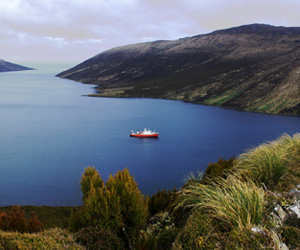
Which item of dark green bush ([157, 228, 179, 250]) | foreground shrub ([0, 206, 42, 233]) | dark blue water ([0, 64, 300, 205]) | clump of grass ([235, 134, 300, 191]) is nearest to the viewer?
dark green bush ([157, 228, 179, 250])

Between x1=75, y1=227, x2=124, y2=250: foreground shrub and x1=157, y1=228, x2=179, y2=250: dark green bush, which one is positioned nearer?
x1=75, y1=227, x2=124, y2=250: foreground shrub

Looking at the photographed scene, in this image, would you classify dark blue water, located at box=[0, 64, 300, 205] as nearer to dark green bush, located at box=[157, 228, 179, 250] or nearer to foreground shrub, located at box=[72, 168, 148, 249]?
foreground shrub, located at box=[72, 168, 148, 249]

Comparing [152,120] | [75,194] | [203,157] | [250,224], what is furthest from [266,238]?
[152,120]

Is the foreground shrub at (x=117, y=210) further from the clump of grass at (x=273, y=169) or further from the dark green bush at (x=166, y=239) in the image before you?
the clump of grass at (x=273, y=169)

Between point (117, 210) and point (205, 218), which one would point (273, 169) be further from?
point (117, 210)

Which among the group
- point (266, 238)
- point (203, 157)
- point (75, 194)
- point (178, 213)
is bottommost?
point (75, 194)

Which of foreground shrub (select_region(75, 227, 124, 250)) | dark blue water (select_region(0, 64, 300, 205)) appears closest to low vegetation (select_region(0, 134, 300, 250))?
foreground shrub (select_region(75, 227, 124, 250))

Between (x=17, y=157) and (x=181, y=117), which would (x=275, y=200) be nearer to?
(x=17, y=157)
